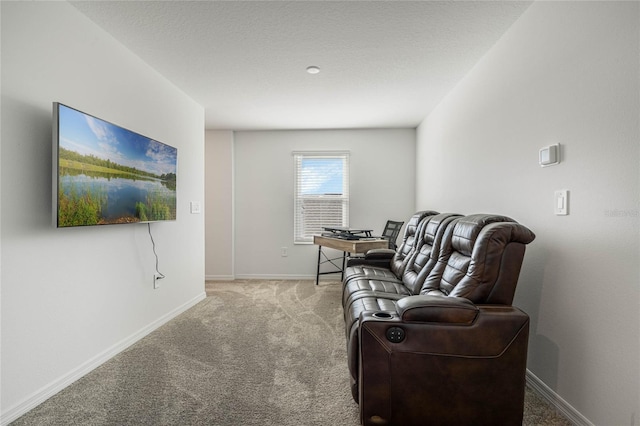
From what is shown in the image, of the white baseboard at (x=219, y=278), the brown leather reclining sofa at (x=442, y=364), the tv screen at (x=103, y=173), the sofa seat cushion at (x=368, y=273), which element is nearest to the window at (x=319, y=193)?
the white baseboard at (x=219, y=278)

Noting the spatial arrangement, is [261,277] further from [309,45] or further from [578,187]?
[578,187]

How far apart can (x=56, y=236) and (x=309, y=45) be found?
2.10 metres

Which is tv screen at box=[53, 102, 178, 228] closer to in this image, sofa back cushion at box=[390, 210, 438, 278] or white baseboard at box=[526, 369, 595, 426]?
sofa back cushion at box=[390, 210, 438, 278]

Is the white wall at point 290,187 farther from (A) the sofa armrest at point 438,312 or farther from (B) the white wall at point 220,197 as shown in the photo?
(A) the sofa armrest at point 438,312

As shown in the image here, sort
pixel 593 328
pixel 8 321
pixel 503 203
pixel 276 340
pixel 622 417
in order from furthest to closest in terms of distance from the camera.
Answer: pixel 276 340 → pixel 503 203 → pixel 8 321 → pixel 593 328 → pixel 622 417

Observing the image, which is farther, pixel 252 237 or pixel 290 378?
pixel 252 237

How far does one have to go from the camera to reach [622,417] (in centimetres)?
143

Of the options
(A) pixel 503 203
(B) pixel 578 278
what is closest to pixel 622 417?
(B) pixel 578 278

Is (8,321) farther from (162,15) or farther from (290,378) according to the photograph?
(162,15)

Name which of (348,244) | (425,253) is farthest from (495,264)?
(348,244)

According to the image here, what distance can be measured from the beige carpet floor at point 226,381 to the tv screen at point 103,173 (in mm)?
992

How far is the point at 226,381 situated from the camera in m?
2.13

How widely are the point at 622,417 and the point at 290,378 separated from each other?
1.62 metres

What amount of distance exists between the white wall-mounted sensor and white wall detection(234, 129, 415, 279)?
3.37 metres
